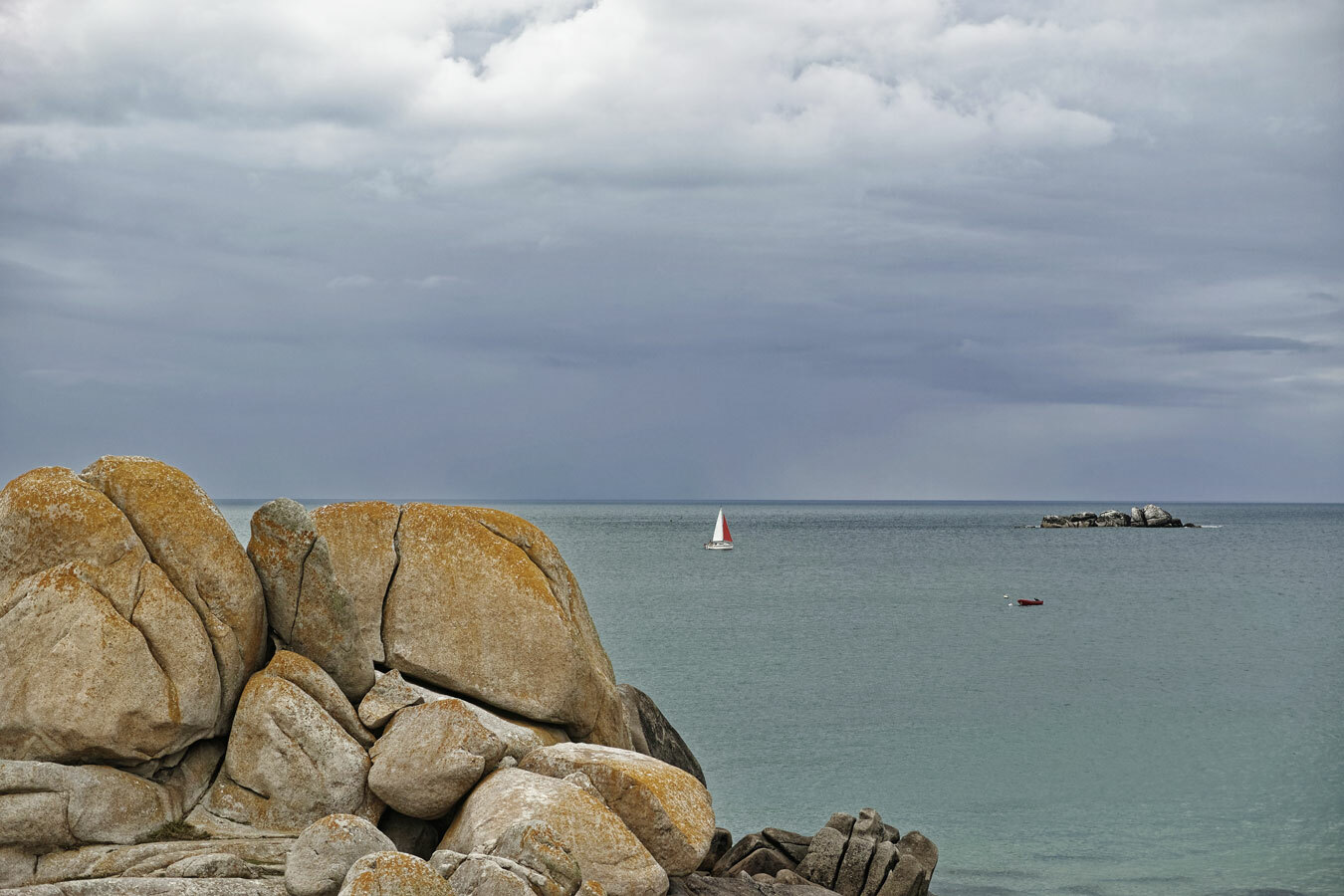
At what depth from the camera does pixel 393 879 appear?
9734 millimetres

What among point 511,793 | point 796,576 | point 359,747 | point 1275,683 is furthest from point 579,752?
point 796,576

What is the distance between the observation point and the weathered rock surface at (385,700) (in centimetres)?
1471

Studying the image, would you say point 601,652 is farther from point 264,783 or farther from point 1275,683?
point 1275,683

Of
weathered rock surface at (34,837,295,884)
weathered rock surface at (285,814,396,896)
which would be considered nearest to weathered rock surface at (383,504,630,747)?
weathered rock surface at (34,837,295,884)

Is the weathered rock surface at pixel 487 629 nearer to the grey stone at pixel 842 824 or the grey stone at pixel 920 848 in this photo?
the grey stone at pixel 842 824

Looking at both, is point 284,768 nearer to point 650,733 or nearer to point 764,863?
point 764,863

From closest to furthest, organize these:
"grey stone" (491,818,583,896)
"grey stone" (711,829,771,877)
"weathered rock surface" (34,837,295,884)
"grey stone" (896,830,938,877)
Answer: "grey stone" (491,818,583,896) → "weathered rock surface" (34,837,295,884) → "grey stone" (711,829,771,877) → "grey stone" (896,830,938,877)

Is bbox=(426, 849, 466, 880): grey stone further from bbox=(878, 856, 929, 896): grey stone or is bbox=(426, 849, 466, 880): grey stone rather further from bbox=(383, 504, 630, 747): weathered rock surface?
bbox=(878, 856, 929, 896): grey stone

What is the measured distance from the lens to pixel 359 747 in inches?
551

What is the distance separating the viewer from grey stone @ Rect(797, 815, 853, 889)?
17.7 m

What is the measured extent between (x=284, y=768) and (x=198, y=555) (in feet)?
9.55

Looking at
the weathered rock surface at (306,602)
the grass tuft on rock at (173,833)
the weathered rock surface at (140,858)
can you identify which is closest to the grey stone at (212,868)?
the weathered rock surface at (140,858)

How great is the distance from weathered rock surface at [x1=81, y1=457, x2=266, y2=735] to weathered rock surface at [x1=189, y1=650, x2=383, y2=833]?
487 millimetres

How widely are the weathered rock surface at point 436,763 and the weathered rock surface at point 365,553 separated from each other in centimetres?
293
